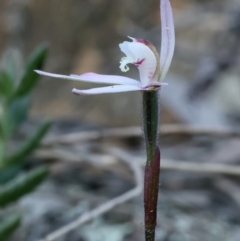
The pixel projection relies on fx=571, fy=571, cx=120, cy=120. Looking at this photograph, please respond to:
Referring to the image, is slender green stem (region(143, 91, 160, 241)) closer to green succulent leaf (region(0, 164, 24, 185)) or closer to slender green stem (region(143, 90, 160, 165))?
slender green stem (region(143, 90, 160, 165))

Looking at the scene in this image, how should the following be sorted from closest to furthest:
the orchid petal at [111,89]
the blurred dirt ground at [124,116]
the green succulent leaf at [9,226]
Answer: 1. the orchid petal at [111,89]
2. the green succulent leaf at [9,226]
3. the blurred dirt ground at [124,116]

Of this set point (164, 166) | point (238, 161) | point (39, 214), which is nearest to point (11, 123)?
point (39, 214)

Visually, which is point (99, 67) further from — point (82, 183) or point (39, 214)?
point (39, 214)

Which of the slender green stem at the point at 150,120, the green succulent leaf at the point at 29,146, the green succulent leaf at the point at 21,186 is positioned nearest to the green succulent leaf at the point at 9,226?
the green succulent leaf at the point at 21,186

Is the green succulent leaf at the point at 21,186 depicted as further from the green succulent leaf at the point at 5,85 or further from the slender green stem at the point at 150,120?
the slender green stem at the point at 150,120

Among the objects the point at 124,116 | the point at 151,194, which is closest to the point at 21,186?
the point at 151,194

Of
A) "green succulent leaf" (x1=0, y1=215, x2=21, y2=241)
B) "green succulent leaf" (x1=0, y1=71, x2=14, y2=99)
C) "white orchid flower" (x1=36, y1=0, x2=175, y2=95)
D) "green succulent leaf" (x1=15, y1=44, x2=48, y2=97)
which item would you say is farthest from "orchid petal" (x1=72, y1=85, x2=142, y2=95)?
"green succulent leaf" (x1=0, y1=71, x2=14, y2=99)
